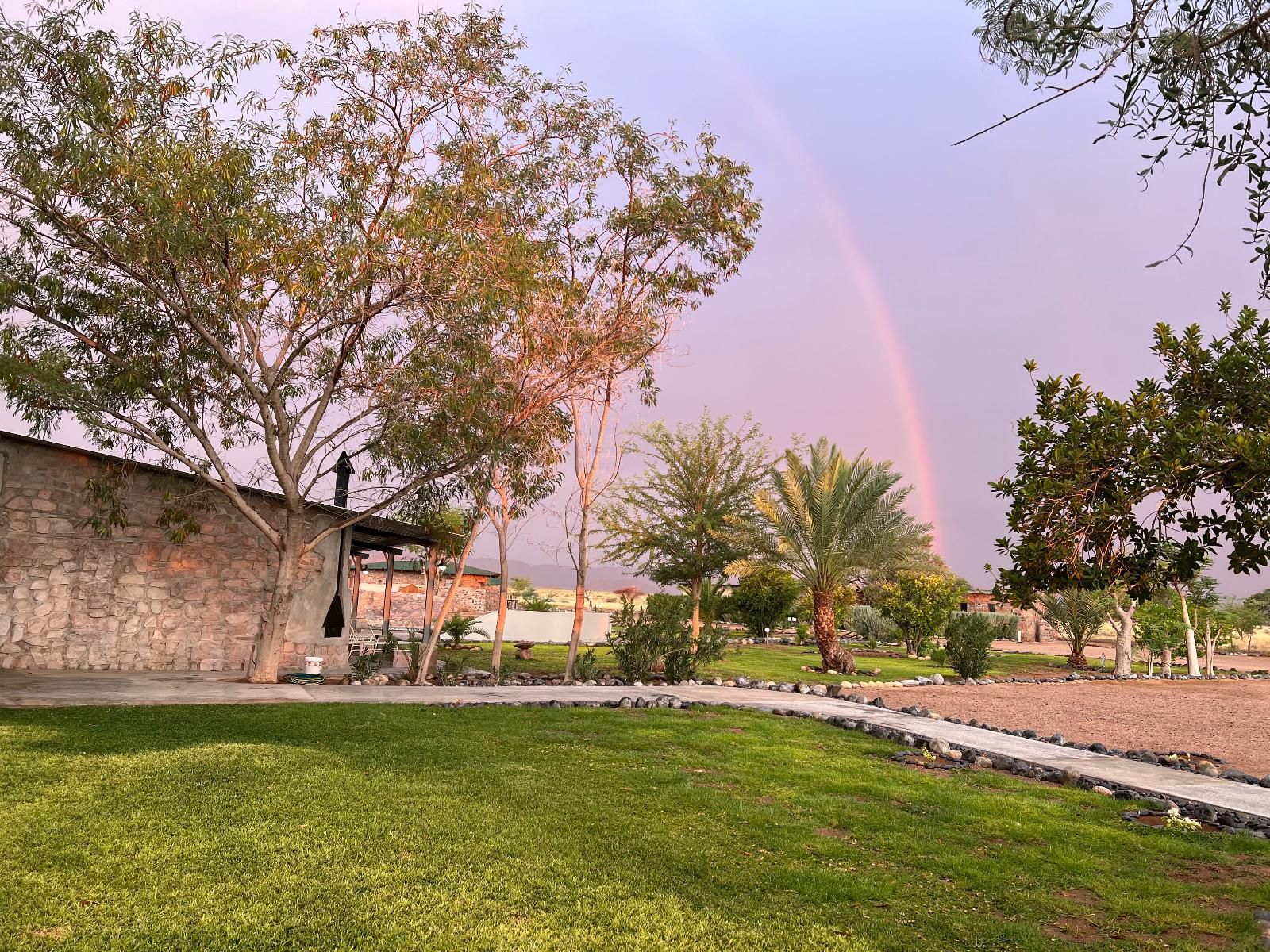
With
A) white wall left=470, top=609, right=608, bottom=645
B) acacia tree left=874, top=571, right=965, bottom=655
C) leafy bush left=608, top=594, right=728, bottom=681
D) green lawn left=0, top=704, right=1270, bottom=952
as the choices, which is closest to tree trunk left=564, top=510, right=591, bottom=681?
leafy bush left=608, top=594, right=728, bottom=681

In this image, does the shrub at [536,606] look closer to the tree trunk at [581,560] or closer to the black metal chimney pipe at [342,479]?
the tree trunk at [581,560]

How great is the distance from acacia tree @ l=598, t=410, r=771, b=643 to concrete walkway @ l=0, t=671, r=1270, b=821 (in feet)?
41.7

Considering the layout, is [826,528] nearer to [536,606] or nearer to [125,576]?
[125,576]

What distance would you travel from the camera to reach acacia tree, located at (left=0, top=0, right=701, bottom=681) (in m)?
11.1

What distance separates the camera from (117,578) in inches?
525

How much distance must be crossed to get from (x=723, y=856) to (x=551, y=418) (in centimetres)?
1127

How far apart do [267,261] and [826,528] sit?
13.3m

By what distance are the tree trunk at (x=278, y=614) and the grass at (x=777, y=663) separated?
4.39 metres

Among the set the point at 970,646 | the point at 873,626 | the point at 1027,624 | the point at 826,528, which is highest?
the point at 826,528

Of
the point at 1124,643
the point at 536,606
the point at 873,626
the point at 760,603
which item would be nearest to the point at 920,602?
the point at 873,626

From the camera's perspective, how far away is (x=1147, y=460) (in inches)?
154

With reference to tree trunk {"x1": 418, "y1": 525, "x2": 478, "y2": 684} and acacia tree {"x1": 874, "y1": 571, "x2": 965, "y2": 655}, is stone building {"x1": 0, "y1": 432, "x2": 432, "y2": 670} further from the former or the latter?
acacia tree {"x1": 874, "y1": 571, "x2": 965, "y2": 655}

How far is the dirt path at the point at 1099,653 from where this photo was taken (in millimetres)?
28562

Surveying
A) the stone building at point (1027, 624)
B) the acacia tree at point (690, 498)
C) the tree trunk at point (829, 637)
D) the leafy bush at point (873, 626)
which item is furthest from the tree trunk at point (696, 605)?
the stone building at point (1027, 624)
